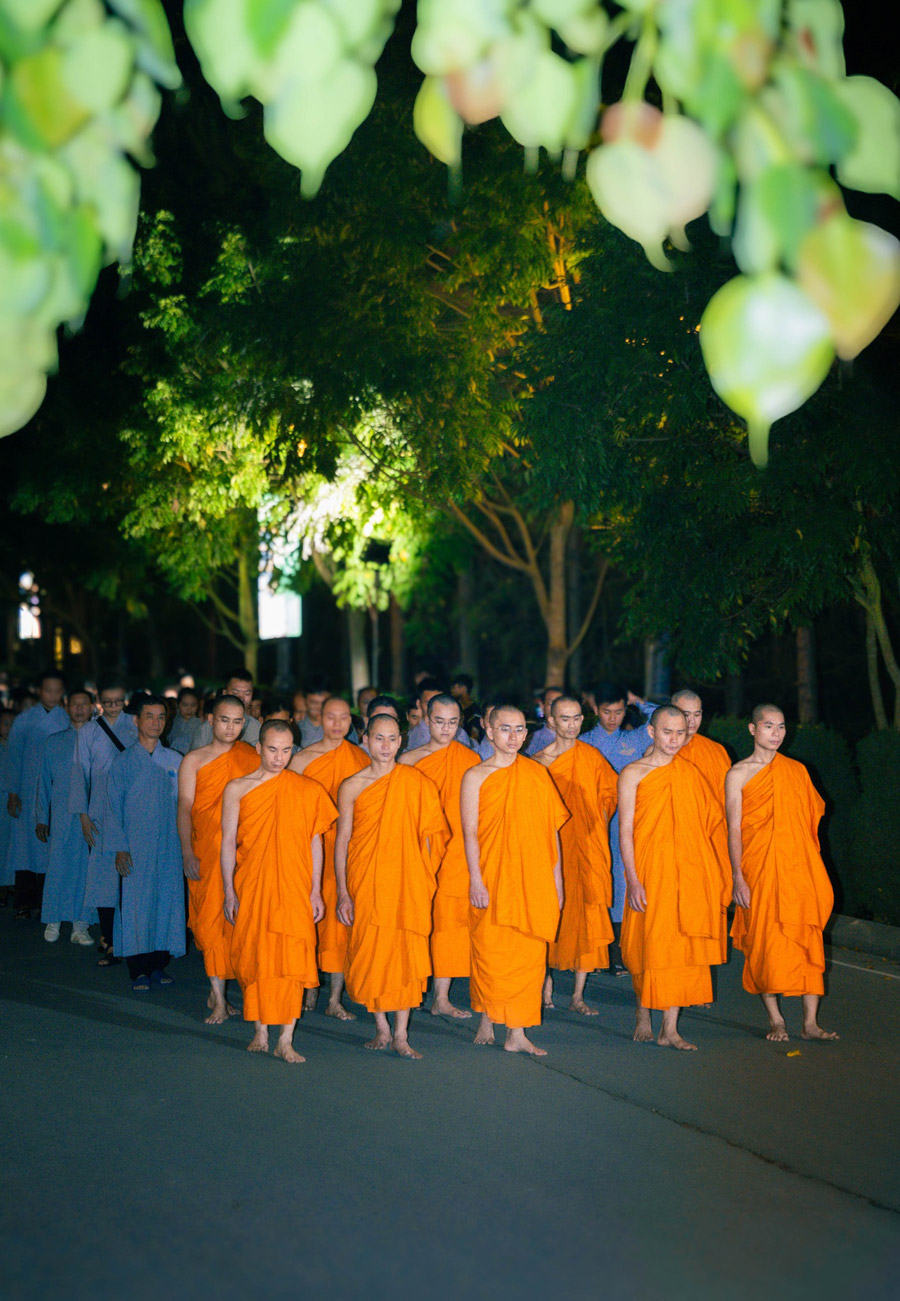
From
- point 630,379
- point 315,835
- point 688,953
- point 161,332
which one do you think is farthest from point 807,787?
point 161,332

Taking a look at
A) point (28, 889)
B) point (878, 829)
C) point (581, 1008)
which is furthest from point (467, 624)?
point (581, 1008)

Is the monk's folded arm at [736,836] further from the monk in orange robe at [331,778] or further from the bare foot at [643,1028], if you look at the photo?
the monk in orange robe at [331,778]

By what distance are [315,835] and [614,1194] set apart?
10.8 ft

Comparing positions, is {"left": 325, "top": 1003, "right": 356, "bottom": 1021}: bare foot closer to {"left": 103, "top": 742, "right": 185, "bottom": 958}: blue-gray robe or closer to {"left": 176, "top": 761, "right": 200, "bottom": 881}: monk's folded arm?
{"left": 176, "top": 761, "right": 200, "bottom": 881}: monk's folded arm

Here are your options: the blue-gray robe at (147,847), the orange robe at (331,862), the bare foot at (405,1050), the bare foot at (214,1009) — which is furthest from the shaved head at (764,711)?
the blue-gray robe at (147,847)

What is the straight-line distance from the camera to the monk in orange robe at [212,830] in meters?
8.77

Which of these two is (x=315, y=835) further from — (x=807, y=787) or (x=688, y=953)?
(x=807, y=787)

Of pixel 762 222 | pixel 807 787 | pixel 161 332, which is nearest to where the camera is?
pixel 762 222

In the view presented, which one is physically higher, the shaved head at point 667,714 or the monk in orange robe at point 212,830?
the shaved head at point 667,714

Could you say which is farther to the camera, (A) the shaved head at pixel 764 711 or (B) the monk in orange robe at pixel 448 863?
(B) the monk in orange robe at pixel 448 863

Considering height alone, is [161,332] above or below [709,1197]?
above

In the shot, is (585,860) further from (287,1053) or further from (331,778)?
(287,1053)

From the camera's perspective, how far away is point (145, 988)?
31.7 feet

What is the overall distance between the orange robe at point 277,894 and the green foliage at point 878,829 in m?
5.35
